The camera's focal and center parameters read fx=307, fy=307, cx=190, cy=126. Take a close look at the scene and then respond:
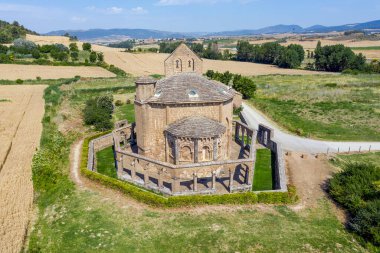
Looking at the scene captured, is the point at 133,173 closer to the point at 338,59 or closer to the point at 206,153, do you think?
the point at 206,153

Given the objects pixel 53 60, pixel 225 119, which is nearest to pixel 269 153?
pixel 225 119

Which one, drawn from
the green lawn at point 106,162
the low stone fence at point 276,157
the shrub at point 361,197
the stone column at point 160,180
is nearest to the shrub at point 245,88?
the low stone fence at point 276,157

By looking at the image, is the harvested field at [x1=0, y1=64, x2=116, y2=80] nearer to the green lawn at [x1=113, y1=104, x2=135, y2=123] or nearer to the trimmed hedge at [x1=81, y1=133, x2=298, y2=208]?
the green lawn at [x1=113, y1=104, x2=135, y2=123]

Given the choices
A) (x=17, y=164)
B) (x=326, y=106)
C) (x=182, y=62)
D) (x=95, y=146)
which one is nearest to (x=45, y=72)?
(x=95, y=146)

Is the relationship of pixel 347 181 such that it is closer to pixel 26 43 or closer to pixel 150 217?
pixel 150 217

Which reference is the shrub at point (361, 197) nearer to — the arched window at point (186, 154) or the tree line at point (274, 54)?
the arched window at point (186, 154)

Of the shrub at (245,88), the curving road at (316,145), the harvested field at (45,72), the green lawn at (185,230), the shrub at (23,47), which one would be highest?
the shrub at (23,47)

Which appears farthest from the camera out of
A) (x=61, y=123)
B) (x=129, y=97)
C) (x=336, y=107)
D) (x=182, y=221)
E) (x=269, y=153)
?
(x=129, y=97)
